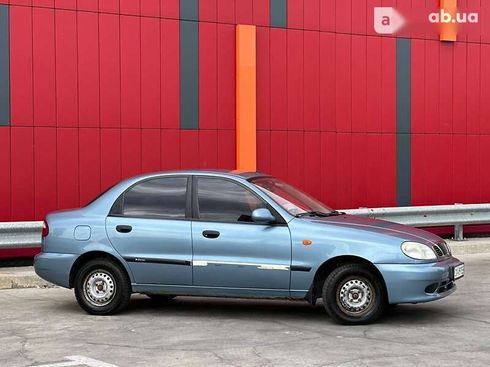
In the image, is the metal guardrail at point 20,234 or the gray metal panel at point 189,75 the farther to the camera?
the gray metal panel at point 189,75

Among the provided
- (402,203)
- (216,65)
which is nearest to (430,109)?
(402,203)

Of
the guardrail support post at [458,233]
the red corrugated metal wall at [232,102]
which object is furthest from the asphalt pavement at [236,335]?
the guardrail support post at [458,233]

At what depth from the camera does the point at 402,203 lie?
13.7 m

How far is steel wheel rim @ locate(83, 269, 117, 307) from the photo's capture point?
24.8 feet

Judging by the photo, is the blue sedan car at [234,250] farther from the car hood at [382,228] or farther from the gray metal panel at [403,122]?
the gray metal panel at [403,122]

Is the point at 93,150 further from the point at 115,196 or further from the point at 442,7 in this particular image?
the point at 442,7

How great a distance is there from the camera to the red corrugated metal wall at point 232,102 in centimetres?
1109

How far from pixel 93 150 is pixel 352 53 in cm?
518

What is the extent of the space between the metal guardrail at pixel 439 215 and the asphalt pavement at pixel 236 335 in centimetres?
388

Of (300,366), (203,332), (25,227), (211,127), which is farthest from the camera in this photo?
(211,127)

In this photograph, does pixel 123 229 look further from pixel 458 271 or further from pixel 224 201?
pixel 458 271

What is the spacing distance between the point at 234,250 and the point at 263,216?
46 centimetres

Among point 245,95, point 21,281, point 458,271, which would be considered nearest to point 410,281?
point 458,271

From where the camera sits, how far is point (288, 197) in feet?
24.8
